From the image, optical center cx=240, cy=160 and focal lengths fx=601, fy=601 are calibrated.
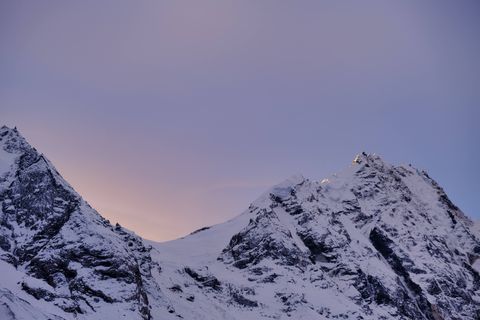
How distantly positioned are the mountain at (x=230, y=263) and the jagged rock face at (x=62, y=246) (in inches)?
7.4

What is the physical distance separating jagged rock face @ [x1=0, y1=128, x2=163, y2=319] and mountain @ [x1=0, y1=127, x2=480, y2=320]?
0.19 meters

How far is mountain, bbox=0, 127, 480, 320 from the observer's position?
88.8 metres

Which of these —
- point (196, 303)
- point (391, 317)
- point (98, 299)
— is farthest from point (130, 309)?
point (391, 317)

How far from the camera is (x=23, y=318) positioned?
6781cm

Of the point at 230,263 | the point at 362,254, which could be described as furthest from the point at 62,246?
the point at 362,254

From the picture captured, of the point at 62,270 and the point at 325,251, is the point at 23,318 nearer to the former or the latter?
the point at 62,270

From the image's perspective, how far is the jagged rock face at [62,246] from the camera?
87125mm

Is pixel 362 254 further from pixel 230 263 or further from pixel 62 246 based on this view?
pixel 62 246

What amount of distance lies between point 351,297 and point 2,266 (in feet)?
286

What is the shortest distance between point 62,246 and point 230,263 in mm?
62646

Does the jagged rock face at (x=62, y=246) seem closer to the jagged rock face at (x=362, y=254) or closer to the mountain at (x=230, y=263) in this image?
the mountain at (x=230, y=263)

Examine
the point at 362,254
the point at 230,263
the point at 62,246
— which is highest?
the point at 362,254

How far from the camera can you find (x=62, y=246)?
92.5 m

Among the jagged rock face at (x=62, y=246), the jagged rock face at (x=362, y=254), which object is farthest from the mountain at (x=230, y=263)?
the jagged rock face at (x=362, y=254)
